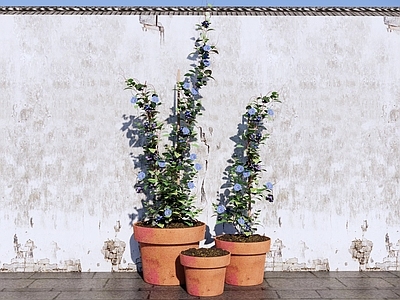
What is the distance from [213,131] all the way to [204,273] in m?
1.42

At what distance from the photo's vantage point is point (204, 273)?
4125 mm

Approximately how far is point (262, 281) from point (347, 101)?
6.02 ft

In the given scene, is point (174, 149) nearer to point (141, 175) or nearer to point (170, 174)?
point (170, 174)

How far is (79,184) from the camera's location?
4.97 metres

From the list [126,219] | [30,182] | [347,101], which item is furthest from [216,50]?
[30,182]

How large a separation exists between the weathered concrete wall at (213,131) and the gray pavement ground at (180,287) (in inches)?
8.0

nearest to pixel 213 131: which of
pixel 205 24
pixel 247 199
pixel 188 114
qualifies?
pixel 188 114

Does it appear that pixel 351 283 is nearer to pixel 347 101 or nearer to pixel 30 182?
pixel 347 101

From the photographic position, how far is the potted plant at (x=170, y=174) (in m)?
4.45

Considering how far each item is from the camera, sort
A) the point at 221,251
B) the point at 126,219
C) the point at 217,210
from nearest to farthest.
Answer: the point at 221,251, the point at 217,210, the point at 126,219

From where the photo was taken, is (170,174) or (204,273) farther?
(170,174)

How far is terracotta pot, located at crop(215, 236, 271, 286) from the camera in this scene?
14.5ft

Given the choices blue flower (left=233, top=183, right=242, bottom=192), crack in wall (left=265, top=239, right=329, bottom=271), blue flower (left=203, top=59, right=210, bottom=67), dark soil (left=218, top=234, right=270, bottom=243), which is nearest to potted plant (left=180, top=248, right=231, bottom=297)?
dark soil (left=218, top=234, right=270, bottom=243)

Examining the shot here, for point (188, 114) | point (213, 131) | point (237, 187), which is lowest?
point (237, 187)
